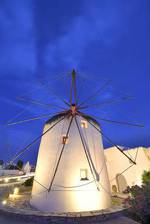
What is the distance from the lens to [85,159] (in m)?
11.0

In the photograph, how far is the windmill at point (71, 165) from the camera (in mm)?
10492

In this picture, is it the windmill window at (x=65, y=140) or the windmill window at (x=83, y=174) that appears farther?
the windmill window at (x=65, y=140)

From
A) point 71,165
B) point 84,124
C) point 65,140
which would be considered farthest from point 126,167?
point 65,140

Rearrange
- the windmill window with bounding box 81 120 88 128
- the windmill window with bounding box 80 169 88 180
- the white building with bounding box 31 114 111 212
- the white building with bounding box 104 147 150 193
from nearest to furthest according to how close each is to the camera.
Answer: the white building with bounding box 31 114 111 212 < the windmill window with bounding box 80 169 88 180 < the windmill window with bounding box 81 120 88 128 < the white building with bounding box 104 147 150 193

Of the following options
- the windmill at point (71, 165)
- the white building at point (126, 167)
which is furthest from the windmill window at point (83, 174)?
the white building at point (126, 167)

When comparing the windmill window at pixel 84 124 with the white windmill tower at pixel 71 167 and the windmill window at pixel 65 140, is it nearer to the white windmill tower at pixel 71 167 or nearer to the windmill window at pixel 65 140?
the white windmill tower at pixel 71 167

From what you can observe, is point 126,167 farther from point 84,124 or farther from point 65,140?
point 65,140

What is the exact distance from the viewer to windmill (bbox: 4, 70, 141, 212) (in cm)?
1049

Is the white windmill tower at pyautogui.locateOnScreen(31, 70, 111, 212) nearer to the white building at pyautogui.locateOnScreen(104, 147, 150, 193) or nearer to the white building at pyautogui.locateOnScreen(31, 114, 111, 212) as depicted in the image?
the white building at pyautogui.locateOnScreen(31, 114, 111, 212)

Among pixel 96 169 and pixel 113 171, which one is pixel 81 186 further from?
pixel 113 171

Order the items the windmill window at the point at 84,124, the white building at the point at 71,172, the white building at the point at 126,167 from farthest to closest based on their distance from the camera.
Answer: the white building at the point at 126,167, the windmill window at the point at 84,124, the white building at the point at 71,172

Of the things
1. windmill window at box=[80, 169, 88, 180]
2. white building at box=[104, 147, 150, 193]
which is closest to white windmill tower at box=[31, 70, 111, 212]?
windmill window at box=[80, 169, 88, 180]

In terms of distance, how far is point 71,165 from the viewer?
1084cm

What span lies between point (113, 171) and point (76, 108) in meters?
7.62
